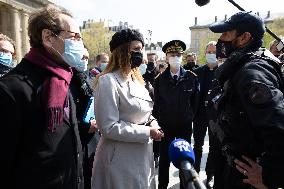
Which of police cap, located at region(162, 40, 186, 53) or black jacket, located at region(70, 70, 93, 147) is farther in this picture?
police cap, located at region(162, 40, 186, 53)

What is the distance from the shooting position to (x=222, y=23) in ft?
8.39

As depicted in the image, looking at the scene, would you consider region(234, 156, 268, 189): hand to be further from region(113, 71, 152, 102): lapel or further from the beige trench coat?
region(113, 71, 152, 102): lapel

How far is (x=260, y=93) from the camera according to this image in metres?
1.97

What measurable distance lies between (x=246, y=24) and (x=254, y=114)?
79 centimetres

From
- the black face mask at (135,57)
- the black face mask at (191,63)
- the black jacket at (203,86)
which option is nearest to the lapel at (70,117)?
the black face mask at (135,57)

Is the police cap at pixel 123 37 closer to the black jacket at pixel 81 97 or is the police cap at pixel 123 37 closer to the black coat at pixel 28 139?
the black jacket at pixel 81 97

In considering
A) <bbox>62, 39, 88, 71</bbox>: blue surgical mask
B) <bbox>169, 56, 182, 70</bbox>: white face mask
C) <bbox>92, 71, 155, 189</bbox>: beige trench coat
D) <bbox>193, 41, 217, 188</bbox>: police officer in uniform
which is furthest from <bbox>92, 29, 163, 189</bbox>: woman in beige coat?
<bbox>193, 41, 217, 188</bbox>: police officer in uniform

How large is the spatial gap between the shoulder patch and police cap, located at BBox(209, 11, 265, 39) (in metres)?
0.63

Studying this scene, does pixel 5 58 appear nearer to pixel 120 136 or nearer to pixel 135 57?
pixel 135 57

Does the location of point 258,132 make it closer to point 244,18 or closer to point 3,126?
point 244,18

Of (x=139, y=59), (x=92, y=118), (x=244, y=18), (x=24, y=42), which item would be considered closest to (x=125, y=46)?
(x=139, y=59)

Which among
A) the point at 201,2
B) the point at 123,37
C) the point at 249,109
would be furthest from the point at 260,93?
the point at 201,2

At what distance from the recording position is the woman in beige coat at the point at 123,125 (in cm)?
279

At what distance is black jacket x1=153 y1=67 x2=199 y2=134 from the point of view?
485 centimetres
